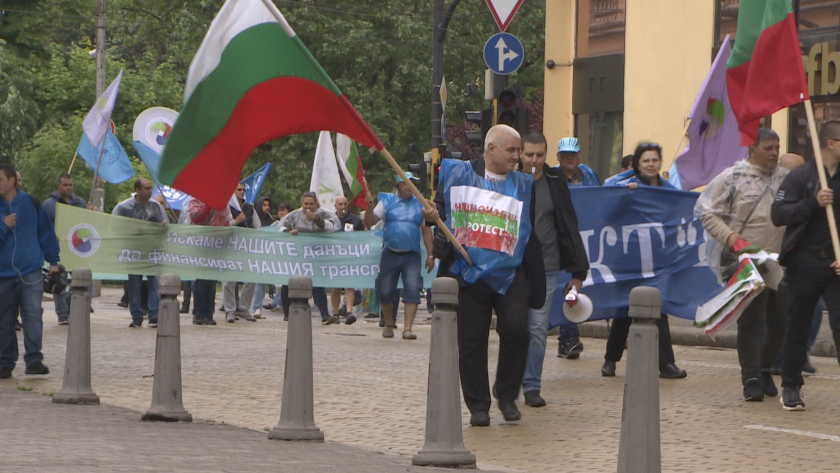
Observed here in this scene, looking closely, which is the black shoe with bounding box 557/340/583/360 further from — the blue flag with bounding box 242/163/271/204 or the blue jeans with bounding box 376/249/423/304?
the blue flag with bounding box 242/163/271/204

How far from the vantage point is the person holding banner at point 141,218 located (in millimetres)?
18453

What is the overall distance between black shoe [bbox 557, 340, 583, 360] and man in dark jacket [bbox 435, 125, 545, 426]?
473 cm

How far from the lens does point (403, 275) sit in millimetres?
17672

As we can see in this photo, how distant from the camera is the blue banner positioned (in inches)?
508

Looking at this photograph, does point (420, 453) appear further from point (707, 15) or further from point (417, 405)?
point (707, 15)

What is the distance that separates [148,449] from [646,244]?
6491mm

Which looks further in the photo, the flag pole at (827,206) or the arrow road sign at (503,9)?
the arrow road sign at (503,9)

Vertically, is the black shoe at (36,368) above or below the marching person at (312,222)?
below

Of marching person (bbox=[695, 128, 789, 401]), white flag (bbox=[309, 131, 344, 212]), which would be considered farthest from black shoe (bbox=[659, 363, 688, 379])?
white flag (bbox=[309, 131, 344, 212])

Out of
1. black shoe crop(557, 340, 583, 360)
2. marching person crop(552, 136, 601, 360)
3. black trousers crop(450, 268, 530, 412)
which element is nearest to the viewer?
black trousers crop(450, 268, 530, 412)

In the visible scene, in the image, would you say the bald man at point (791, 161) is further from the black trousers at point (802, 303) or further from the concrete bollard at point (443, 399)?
the concrete bollard at point (443, 399)

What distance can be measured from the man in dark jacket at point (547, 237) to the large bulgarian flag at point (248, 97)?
1.99 metres

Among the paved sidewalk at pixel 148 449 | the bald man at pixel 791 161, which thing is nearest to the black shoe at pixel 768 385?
the bald man at pixel 791 161

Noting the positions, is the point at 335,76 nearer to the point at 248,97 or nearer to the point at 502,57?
the point at 502,57
